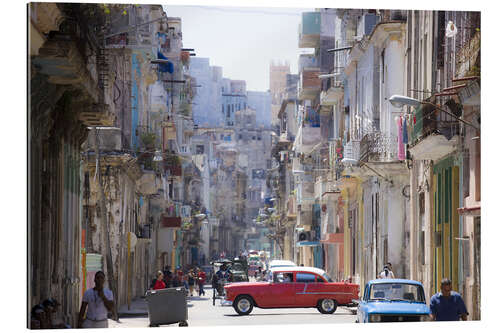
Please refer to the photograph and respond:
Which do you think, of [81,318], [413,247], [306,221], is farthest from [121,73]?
[306,221]

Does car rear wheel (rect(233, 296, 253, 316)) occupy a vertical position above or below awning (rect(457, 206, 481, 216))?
below

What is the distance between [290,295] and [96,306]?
39.1 feet

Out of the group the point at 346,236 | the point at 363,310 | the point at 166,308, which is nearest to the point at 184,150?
the point at 346,236

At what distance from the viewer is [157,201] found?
4456 centimetres

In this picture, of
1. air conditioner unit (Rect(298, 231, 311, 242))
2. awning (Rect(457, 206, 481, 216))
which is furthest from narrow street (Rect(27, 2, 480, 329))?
air conditioner unit (Rect(298, 231, 311, 242))

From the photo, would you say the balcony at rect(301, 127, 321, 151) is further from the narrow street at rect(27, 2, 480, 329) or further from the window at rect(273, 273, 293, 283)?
the window at rect(273, 273, 293, 283)

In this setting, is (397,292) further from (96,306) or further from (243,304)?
(243,304)

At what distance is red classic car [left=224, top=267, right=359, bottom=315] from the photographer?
27.2 m

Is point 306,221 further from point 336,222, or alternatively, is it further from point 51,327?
point 51,327

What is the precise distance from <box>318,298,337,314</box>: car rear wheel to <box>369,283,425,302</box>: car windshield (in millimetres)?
8649

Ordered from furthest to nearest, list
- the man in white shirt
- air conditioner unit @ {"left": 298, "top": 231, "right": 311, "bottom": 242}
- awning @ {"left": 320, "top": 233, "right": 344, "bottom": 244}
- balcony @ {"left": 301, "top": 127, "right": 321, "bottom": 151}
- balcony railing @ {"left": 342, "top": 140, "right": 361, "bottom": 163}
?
1. air conditioner unit @ {"left": 298, "top": 231, "right": 311, "bottom": 242}
2. balcony @ {"left": 301, "top": 127, "right": 321, "bottom": 151}
3. awning @ {"left": 320, "top": 233, "right": 344, "bottom": 244}
4. balcony railing @ {"left": 342, "top": 140, "right": 361, "bottom": 163}
5. the man in white shirt

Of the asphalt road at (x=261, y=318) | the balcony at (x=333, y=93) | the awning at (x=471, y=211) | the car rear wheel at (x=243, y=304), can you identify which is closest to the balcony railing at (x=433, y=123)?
the awning at (x=471, y=211)

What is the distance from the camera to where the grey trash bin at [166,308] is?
63.6 feet
